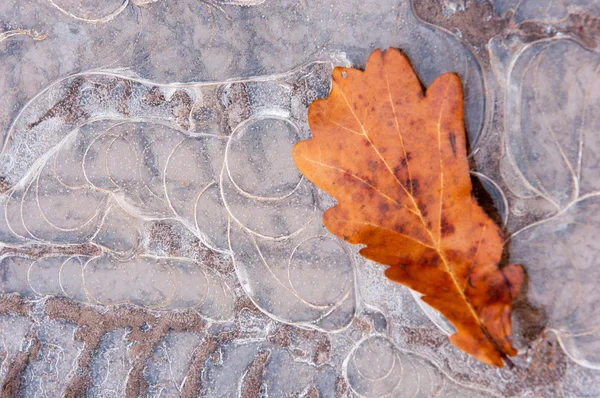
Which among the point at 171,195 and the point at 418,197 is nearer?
the point at 418,197

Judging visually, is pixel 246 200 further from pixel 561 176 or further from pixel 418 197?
pixel 561 176

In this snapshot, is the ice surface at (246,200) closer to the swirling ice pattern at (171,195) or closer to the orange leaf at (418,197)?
the swirling ice pattern at (171,195)

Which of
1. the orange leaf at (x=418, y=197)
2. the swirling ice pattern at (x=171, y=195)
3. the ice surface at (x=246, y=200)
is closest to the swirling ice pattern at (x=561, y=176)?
the ice surface at (x=246, y=200)

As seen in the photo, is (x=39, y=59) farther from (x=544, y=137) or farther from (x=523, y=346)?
(x=523, y=346)

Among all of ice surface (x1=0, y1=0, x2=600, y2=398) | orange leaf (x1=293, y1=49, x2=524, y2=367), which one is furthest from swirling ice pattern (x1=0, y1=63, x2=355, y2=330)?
orange leaf (x1=293, y1=49, x2=524, y2=367)

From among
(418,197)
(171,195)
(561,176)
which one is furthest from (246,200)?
(561,176)

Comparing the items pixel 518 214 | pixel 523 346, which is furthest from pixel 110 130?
pixel 523 346

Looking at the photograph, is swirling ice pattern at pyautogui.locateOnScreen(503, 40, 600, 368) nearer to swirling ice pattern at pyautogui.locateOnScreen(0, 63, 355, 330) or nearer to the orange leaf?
the orange leaf

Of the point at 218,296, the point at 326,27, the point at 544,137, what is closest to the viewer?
→ the point at 544,137
